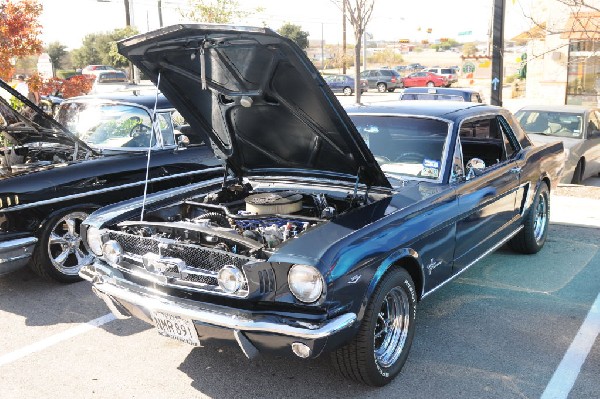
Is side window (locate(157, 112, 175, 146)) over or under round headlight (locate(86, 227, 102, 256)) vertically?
over

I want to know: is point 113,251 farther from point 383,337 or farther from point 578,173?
point 578,173

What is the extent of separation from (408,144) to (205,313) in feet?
7.42

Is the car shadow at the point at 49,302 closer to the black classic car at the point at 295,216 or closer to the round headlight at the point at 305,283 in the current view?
the black classic car at the point at 295,216

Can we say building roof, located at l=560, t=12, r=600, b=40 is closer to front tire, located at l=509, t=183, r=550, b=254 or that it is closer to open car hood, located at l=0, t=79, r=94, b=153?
front tire, located at l=509, t=183, r=550, b=254

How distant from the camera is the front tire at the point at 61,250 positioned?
5.40m

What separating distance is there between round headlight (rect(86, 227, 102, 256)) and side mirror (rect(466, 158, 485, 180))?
8.97ft

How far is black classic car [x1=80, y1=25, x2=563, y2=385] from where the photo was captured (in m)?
3.24

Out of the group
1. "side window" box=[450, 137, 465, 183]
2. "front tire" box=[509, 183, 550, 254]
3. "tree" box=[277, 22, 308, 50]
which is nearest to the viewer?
"side window" box=[450, 137, 465, 183]

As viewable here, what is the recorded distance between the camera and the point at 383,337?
377cm

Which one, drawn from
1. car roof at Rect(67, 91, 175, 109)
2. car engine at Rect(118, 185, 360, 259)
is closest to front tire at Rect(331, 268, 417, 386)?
car engine at Rect(118, 185, 360, 259)

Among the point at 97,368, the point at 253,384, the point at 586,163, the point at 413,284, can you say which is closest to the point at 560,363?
the point at 413,284

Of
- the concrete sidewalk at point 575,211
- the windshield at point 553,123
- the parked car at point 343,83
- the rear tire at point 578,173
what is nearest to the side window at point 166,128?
the concrete sidewalk at point 575,211

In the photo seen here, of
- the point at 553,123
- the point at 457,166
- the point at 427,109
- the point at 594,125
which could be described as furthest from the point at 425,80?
the point at 457,166

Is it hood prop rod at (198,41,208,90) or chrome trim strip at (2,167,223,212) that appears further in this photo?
chrome trim strip at (2,167,223,212)
